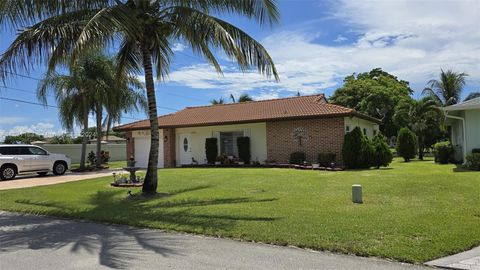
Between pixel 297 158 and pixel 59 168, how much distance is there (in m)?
13.0

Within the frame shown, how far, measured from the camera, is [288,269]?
5605 millimetres

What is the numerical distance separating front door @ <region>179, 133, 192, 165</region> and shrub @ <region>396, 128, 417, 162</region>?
44.9 ft

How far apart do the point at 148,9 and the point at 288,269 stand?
879 centimetres

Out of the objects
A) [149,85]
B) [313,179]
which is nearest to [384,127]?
[313,179]

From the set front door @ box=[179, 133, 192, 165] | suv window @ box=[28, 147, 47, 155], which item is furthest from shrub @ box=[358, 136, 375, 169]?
suv window @ box=[28, 147, 47, 155]

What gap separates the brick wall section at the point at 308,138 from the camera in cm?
2164

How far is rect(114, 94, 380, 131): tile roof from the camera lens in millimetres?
22297

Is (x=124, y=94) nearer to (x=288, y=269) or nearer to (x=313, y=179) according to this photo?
(x=313, y=179)

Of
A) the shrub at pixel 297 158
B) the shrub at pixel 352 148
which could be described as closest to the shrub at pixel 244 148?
the shrub at pixel 297 158

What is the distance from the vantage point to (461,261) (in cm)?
571

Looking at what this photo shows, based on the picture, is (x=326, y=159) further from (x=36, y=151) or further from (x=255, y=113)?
(x=36, y=151)

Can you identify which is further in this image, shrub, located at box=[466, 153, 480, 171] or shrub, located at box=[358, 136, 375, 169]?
shrub, located at box=[358, 136, 375, 169]

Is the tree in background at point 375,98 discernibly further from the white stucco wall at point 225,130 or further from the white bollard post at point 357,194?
the white bollard post at point 357,194

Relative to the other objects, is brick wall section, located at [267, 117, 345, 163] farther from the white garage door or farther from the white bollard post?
the white bollard post
